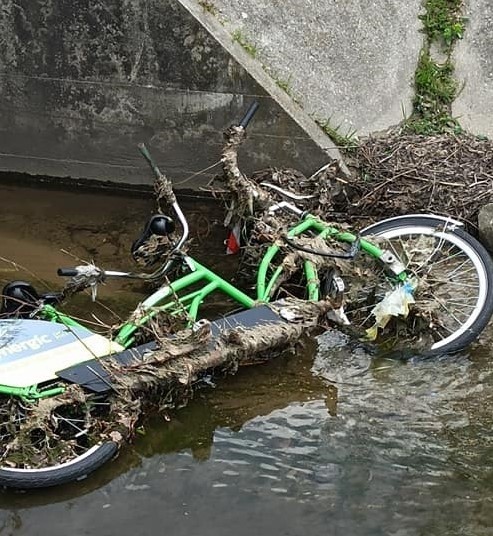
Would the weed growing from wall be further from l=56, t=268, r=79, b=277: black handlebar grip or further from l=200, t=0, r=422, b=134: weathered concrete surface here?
l=56, t=268, r=79, b=277: black handlebar grip

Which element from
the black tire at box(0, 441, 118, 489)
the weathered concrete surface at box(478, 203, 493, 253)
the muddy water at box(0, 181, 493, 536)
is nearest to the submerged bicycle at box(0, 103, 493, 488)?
the black tire at box(0, 441, 118, 489)

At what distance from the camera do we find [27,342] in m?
3.91

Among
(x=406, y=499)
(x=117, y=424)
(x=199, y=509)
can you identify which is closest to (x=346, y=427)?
(x=406, y=499)

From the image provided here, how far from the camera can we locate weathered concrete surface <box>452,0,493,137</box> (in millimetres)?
6438

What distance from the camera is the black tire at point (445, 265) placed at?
4625 millimetres

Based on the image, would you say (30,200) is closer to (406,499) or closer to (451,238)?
(451,238)

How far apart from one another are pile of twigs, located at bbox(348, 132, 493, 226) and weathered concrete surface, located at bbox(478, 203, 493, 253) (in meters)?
0.13

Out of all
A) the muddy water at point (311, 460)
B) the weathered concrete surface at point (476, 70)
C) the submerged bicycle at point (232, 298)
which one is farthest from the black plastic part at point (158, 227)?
the weathered concrete surface at point (476, 70)

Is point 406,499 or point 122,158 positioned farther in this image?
point 122,158

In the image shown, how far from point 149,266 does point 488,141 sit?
3139 millimetres

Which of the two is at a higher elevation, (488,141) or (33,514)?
(488,141)

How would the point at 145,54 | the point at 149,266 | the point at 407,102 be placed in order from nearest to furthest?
the point at 149,266, the point at 145,54, the point at 407,102

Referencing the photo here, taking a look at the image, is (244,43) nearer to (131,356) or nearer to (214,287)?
(214,287)

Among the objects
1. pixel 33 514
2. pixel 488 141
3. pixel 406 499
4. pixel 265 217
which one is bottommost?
pixel 33 514
